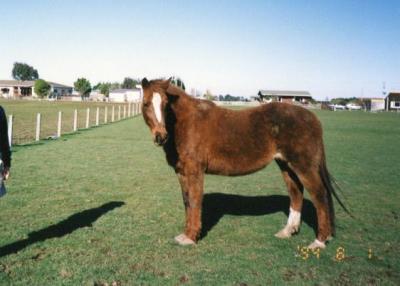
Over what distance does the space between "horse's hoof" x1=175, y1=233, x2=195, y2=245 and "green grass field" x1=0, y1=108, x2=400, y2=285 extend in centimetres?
11

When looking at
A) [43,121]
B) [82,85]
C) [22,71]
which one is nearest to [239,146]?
[43,121]

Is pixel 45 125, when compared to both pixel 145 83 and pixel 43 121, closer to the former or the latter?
pixel 43 121

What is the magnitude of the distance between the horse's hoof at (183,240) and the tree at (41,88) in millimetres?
106828

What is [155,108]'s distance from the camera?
5.36 m

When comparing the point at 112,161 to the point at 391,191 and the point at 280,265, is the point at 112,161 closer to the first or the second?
the point at 391,191

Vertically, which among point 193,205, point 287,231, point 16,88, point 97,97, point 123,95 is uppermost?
point 123,95

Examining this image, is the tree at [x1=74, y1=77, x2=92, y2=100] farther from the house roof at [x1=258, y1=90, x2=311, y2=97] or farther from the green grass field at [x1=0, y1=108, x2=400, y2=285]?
the green grass field at [x1=0, y1=108, x2=400, y2=285]

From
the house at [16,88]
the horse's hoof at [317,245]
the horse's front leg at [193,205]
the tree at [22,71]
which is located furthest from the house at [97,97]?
the horse's hoof at [317,245]

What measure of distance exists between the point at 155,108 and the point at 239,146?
4.98ft

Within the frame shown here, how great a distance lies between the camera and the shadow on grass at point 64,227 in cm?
557

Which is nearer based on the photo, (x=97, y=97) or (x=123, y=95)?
(x=97, y=97)

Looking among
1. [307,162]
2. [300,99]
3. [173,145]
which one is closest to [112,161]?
[173,145]

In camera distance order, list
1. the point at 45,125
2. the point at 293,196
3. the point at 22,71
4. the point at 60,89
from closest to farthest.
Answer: the point at 293,196
the point at 45,125
the point at 60,89
the point at 22,71

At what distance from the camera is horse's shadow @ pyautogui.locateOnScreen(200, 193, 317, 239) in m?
7.39
